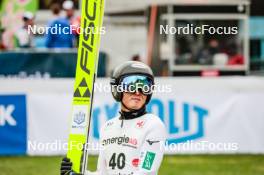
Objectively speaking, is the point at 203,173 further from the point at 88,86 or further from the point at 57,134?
the point at 88,86

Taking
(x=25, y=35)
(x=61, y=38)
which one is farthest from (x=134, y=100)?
(x=25, y=35)

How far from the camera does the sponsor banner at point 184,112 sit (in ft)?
40.5

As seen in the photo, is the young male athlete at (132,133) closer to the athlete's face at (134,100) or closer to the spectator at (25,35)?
the athlete's face at (134,100)

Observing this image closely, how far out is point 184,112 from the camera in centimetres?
1243

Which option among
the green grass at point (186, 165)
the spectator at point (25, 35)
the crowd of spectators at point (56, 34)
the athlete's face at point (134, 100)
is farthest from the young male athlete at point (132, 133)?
the spectator at point (25, 35)

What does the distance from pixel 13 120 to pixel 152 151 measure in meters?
7.65

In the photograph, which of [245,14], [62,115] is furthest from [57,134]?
[245,14]

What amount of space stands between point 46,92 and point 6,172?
2102mm

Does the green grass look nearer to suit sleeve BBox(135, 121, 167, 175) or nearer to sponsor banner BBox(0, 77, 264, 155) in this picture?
sponsor banner BBox(0, 77, 264, 155)

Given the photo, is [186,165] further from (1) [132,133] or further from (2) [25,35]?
(1) [132,133]

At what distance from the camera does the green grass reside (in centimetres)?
1088

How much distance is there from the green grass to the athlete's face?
540 centimetres

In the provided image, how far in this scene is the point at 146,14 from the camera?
60.7 ft

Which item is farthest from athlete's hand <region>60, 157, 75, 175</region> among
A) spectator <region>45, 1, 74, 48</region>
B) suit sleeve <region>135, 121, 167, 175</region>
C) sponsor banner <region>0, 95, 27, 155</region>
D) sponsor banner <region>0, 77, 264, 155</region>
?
spectator <region>45, 1, 74, 48</region>
